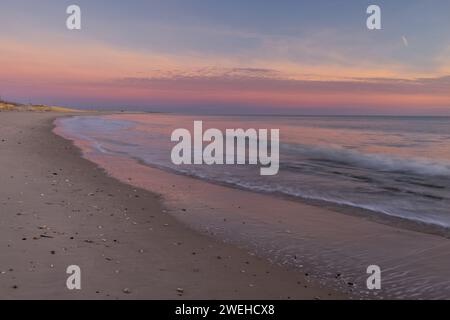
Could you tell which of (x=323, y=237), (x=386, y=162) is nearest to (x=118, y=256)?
(x=323, y=237)

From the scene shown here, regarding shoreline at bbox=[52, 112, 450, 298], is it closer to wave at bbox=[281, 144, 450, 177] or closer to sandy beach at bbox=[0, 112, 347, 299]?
sandy beach at bbox=[0, 112, 347, 299]

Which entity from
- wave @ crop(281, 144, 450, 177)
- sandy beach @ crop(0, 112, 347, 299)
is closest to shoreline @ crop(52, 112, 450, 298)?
sandy beach @ crop(0, 112, 347, 299)

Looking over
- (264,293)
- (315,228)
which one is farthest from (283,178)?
(264,293)

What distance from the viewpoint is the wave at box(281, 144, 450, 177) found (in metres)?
19.6

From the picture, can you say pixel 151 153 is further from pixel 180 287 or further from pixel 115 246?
pixel 180 287

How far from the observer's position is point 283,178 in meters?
15.8

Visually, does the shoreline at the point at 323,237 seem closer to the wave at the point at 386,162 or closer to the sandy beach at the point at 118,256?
the sandy beach at the point at 118,256

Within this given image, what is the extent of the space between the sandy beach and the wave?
44.1ft

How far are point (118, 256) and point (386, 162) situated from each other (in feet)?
62.3

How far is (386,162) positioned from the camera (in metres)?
22.6

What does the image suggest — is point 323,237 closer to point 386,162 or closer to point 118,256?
point 118,256

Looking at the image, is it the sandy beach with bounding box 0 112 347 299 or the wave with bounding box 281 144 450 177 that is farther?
the wave with bounding box 281 144 450 177

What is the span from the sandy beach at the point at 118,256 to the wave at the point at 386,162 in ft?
44.1
